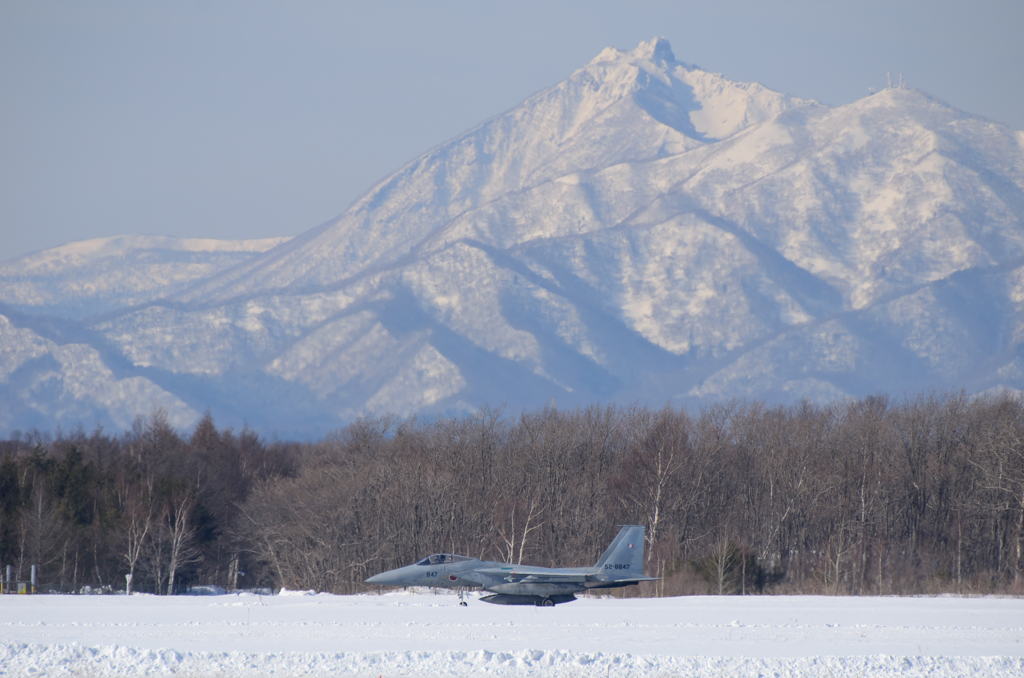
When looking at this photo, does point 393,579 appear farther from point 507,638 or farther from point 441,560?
point 507,638

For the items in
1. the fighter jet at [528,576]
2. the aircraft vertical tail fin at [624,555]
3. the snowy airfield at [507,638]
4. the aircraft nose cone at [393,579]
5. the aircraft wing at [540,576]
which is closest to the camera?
the snowy airfield at [507,638]

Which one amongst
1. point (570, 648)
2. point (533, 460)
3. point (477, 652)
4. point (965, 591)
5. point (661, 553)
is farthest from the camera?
point (533, 460)

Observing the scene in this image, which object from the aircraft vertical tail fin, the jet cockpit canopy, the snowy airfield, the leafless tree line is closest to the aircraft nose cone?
the snowy airfield

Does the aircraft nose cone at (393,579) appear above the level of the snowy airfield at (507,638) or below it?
A: above

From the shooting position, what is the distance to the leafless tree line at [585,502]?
6894 cm

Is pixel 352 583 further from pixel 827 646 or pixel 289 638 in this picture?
pixel 827 646

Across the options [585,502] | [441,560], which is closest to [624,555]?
[441,560]

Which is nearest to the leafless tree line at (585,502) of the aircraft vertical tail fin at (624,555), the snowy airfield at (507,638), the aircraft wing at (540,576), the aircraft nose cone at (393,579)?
the aircraft nose cone at (393,579)

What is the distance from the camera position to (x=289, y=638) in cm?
3016

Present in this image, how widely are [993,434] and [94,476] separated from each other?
69.4 meters

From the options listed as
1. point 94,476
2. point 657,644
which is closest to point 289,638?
point 657,644

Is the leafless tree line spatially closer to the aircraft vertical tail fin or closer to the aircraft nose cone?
the aircraft nose cone

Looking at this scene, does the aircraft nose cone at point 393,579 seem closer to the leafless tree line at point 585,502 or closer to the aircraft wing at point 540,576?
the aircraft wing at point 540,576

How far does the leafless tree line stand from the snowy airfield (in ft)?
64.5
